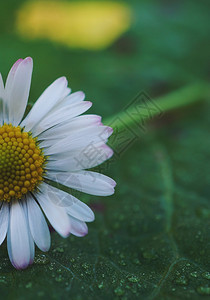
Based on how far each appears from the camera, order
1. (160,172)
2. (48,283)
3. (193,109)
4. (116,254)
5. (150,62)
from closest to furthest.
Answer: (48,283), (116,254), (160,172), (193,109), (150,62)

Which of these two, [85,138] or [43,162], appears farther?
[43,162]

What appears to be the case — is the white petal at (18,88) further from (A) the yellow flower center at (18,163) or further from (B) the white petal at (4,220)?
(B) the white petal at (4,220)

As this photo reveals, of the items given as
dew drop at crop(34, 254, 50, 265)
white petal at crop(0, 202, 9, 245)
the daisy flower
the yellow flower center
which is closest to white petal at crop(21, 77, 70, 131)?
the daisy flower

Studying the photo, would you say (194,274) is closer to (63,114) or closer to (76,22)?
(63,114)

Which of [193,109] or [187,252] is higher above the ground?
[193,109]

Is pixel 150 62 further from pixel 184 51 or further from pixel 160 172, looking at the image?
pixel 160 172

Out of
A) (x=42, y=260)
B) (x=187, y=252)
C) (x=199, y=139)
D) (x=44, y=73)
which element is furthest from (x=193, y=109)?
(x=42, y=260)

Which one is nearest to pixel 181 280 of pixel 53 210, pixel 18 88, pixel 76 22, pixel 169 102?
pixel 53 210
